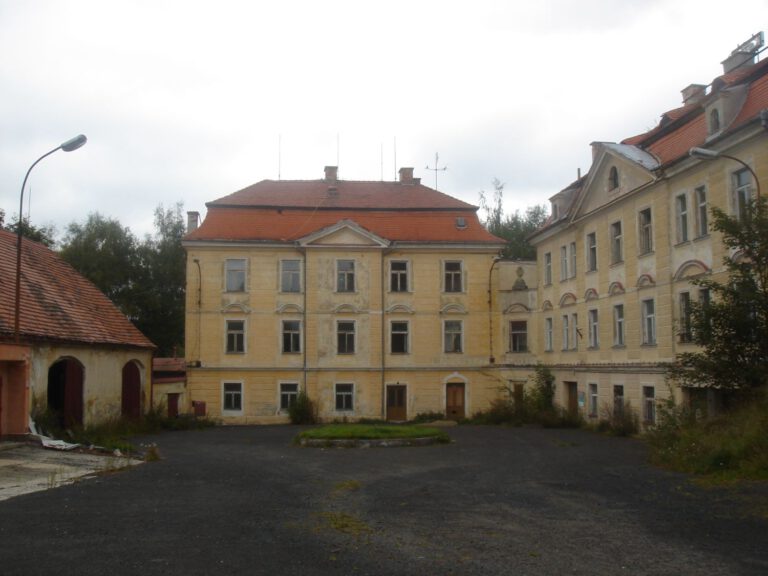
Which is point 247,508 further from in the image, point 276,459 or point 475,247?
point 475,247

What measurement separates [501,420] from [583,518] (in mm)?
22811

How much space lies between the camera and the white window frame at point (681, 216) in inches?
928

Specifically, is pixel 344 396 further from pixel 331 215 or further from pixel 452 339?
pixel 331 215

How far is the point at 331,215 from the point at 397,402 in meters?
9.34

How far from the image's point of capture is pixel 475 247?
36344mm

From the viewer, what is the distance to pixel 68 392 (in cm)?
2492

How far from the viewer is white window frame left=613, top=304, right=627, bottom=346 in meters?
27.5

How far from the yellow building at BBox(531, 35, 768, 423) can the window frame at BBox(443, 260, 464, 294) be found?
4.10 meters

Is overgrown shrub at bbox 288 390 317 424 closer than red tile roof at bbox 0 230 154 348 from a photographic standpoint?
No

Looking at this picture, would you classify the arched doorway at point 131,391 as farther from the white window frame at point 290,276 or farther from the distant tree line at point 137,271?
the distant tree line at point 137,271

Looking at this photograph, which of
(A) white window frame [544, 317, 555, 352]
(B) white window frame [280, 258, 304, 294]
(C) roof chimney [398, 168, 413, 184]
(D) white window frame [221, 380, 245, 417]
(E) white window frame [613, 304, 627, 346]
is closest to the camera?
(E) white window frame [613, 304, 627, 346]

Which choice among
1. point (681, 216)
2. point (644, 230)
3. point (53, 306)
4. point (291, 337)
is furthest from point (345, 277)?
point (681, 216)

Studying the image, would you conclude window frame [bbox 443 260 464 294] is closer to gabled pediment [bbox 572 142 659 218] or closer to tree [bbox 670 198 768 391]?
gabled pediment [bbox 572 142 659 218]

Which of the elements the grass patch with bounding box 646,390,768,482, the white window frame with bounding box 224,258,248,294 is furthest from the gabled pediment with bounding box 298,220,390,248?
the grass patch with bounding box 646,390,768,482
